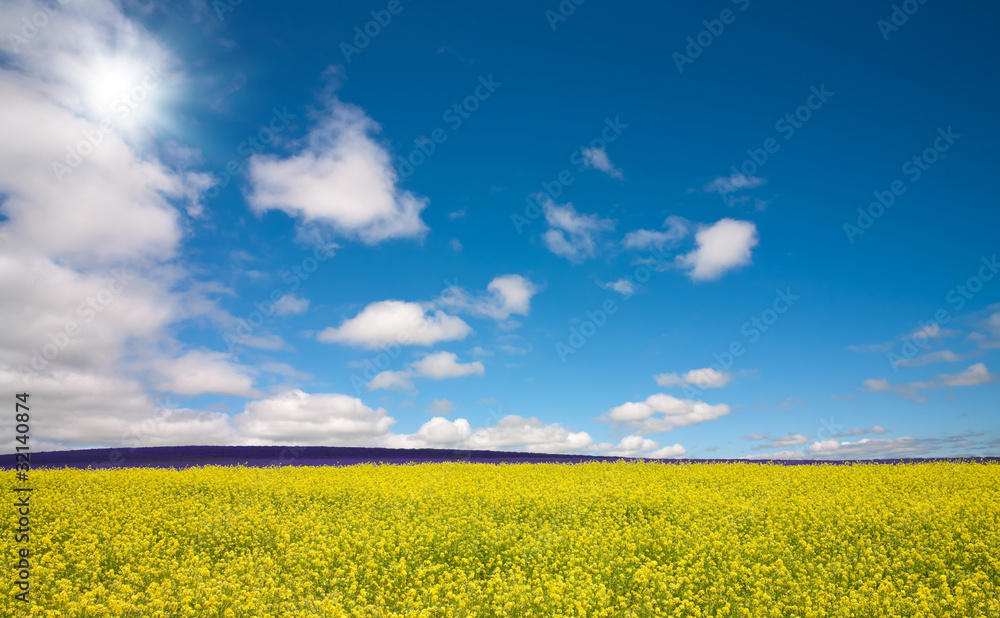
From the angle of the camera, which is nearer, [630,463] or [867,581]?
[867,581]

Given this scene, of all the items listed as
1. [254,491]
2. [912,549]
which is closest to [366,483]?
[254,491]

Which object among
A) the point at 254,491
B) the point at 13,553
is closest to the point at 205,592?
the point at 13,553

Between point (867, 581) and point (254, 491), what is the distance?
687 inches

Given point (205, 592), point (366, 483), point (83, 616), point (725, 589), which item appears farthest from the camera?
point (366, 483)

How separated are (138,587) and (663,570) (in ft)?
29.8

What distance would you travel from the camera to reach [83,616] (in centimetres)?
778

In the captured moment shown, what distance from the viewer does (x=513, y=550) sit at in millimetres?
10633

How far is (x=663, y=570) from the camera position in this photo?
30.2ft

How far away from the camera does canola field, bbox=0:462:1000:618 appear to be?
8156 millimetres

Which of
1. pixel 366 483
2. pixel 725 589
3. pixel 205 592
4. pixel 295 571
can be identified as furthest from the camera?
pixel 366 483

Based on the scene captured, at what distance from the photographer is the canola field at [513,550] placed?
26.8 ft

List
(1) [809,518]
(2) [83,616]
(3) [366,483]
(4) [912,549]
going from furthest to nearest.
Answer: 1. (3) [366,483]
2. (1) [809,518]
3. (4) [912,549]
4. (2) [83,616]

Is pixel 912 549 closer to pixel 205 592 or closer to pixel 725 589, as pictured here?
pixel 725 589

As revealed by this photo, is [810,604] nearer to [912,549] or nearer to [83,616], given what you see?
[912,549]
